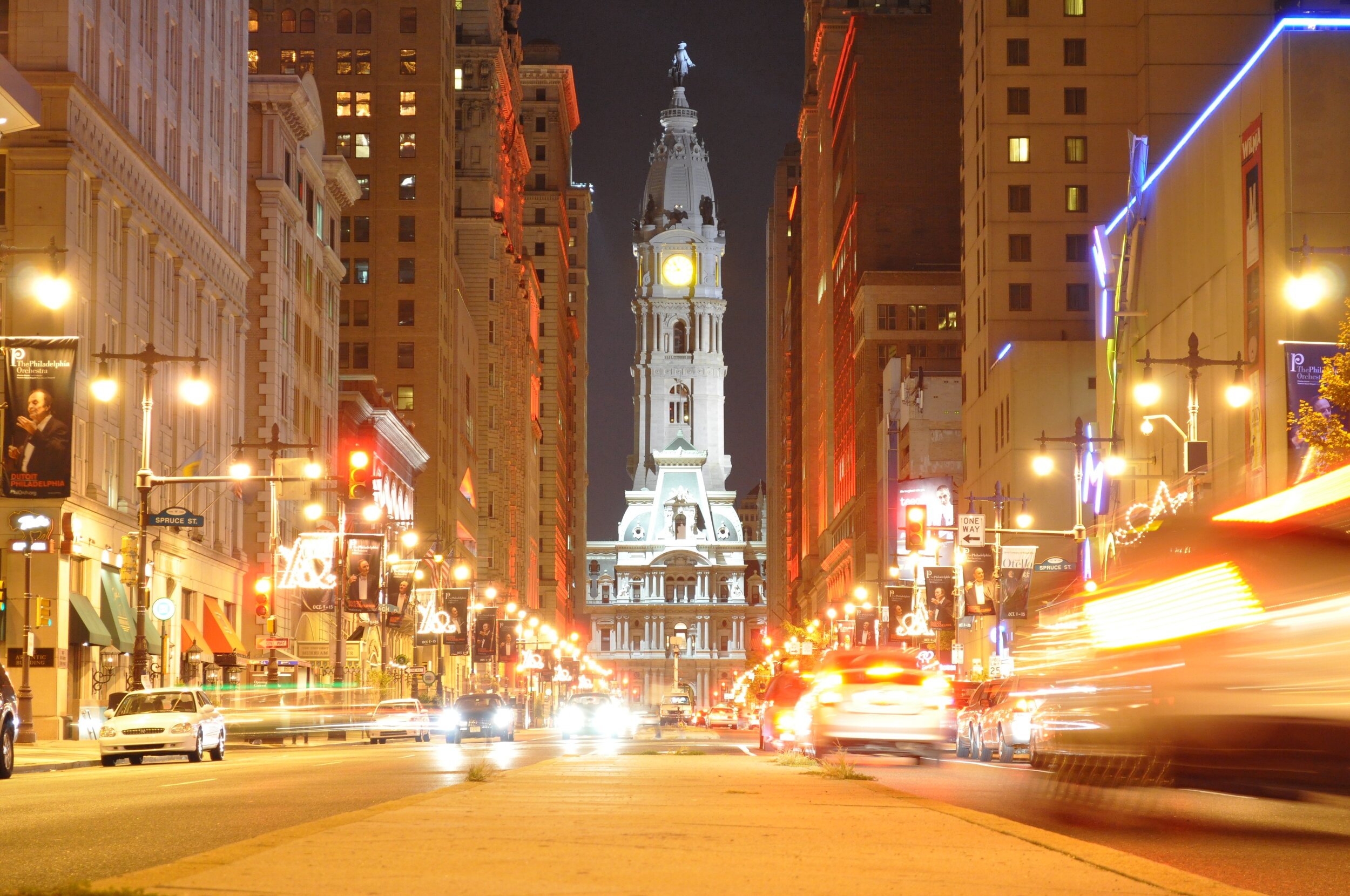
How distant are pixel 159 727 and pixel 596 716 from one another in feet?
102

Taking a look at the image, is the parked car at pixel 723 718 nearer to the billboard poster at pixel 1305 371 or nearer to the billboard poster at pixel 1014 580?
the billboard poster at pixel 1014 580

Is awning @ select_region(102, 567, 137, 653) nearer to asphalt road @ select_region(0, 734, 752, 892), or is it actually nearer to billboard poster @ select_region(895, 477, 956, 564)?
asphalt road @ select_region(0, 734, 752, 892)

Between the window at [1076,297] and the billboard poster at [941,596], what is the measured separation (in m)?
25.4

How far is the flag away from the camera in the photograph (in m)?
60.0

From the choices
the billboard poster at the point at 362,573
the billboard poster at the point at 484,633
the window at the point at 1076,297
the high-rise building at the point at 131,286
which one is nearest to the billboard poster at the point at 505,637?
the billboard poster at the point at 484,633

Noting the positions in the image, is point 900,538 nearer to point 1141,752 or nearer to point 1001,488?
point 1001,488

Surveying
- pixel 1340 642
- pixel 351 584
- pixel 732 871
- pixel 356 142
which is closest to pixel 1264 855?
pixel 1340 642

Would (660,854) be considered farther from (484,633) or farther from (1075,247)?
(1075,247)

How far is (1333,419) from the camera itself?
38188 millimetres

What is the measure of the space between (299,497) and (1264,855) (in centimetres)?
5317

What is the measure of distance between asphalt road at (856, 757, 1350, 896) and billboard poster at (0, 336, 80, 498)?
18242mm

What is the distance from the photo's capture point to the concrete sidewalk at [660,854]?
9797 mm

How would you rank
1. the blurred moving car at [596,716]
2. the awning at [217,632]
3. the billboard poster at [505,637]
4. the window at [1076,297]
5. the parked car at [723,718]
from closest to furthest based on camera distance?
the blurred moving car at [596,716] → the awning at [217,632] → the parked car at [723,718] → the window at [1076,297] → the billboard poster at [505,637]

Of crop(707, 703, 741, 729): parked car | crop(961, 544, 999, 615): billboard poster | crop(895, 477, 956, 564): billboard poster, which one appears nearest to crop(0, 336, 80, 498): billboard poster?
crop(961, 544, 999, 615): billboard poster
